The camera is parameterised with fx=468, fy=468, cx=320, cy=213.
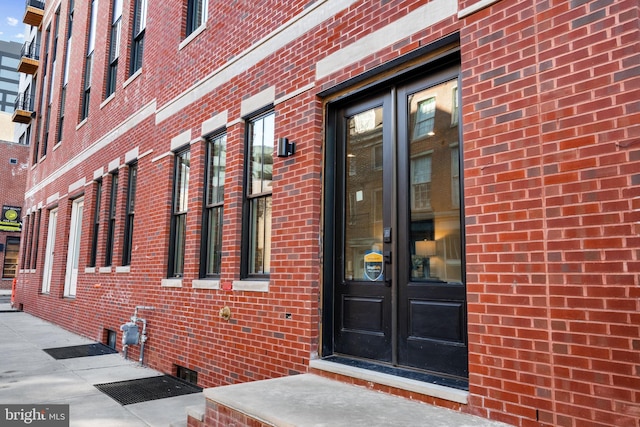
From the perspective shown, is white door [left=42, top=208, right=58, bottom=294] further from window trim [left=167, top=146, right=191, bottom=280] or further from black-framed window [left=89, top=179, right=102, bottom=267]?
window trim [left=167, top=146, right=191, bottom=280]

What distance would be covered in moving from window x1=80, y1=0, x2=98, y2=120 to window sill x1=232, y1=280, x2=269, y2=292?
29.5ft

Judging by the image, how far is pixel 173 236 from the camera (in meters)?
7.32

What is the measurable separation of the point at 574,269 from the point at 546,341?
462 millimetres

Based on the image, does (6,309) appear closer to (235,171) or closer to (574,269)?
(235,171)

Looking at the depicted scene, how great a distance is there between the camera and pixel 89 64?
12469 millimetres

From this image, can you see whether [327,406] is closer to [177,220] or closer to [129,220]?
[177,220]

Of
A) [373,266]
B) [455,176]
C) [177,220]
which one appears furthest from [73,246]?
[455,176]

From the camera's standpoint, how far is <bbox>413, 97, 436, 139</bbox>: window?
3.96m

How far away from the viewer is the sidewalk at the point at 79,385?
185 inches

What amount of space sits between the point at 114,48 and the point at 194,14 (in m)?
4.06

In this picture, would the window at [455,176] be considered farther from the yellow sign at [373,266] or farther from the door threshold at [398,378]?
the door threshold at [398,378]

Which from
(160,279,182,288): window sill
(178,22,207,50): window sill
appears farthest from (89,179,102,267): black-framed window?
(178,22,207,50): window sill

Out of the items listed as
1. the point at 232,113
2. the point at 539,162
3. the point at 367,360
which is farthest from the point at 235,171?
the point at 539,162

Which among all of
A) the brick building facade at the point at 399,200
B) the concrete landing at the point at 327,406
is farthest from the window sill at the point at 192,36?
the concrete landing at the point at 327,406
